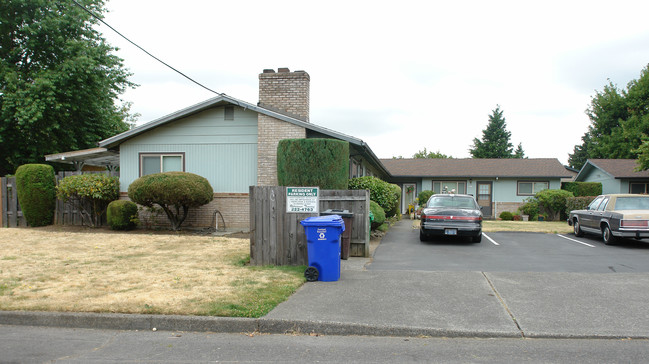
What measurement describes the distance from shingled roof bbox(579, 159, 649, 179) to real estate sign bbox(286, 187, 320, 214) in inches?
1064

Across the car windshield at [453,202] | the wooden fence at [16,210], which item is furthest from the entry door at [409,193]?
the wooden fence at [16,210]

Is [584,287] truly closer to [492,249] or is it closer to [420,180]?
[492,249]

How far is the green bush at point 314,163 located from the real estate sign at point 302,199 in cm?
429

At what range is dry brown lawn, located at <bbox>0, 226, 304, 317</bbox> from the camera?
5957 millimetres

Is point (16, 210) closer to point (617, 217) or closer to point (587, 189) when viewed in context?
point (617, 217)

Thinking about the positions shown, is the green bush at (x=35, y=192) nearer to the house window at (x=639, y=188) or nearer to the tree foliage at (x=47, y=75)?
the tree foliage at (x=47, y=75)

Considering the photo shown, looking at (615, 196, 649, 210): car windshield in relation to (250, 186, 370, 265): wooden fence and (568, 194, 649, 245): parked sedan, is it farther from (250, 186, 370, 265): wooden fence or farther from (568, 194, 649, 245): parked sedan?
(250, 186, 370, 265): wooden fence

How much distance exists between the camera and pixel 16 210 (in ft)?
53.3

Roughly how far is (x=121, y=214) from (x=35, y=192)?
11.8ft

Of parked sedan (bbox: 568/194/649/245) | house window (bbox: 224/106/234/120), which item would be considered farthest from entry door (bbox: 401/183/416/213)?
house window (bbox: 224/106/234/120)

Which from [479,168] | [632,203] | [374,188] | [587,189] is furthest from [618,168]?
[374,188]

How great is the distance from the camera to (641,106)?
39.8m

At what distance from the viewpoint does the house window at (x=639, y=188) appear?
28.9 m

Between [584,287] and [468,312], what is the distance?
2.63 meters
